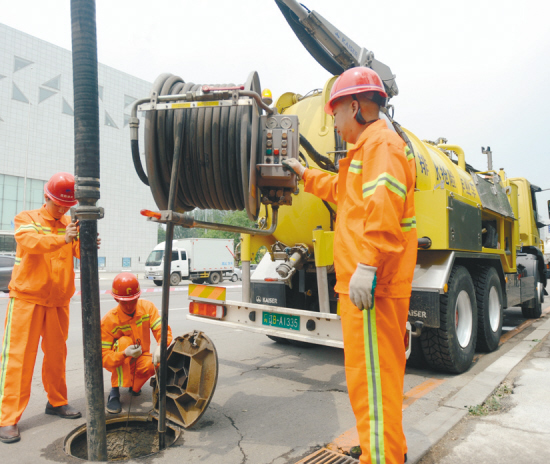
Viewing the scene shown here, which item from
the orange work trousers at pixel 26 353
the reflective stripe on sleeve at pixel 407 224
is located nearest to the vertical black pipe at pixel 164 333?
the orange work trousers at pixel 26 353

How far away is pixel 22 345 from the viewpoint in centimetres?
328

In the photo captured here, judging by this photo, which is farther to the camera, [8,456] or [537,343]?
[537,343]

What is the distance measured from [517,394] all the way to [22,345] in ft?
13.7

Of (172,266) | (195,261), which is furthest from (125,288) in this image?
(195,261)

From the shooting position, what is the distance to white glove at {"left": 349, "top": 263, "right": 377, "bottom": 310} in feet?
6.73

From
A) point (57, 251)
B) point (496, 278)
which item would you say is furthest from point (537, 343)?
point (57, 251)

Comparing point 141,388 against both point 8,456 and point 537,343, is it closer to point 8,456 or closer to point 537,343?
point 8,456

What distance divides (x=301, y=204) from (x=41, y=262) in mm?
2517

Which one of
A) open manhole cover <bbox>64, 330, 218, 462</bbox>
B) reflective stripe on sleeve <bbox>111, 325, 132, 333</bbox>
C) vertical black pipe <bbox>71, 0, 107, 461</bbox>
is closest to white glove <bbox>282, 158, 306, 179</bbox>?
vertical black pipe <bbox>71, 0, 107, 461</bbox>

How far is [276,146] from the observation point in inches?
124

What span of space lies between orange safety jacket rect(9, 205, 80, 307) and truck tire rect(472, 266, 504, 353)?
4737 millimetres

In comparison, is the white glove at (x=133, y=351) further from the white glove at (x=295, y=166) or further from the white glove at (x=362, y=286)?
the white glove at (x=362, y=286)

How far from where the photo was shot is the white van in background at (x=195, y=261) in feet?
71.0

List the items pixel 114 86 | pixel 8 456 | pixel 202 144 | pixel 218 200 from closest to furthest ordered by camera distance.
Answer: pixel 8 456, pixel 202 144, pixel 218 200, pixel 114 86
